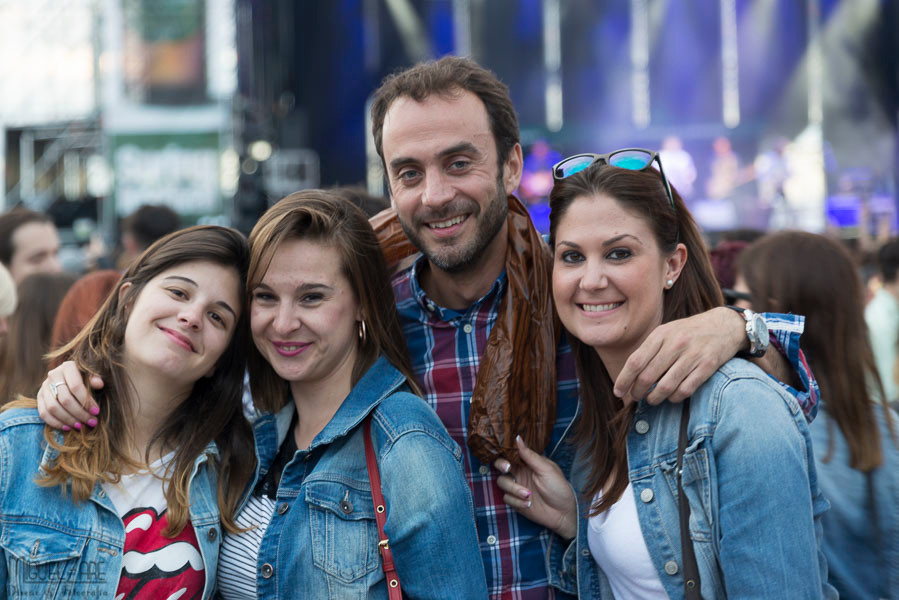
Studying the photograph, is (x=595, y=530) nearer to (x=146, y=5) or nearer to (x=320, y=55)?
(x=146, y=5)

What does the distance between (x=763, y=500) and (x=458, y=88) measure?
4.47ft

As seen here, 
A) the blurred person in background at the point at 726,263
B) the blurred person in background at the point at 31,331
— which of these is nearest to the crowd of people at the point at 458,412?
the blurred person in background at the point at 31,331

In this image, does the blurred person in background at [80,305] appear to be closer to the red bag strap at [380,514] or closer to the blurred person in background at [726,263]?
the red bag strap at [380,514]

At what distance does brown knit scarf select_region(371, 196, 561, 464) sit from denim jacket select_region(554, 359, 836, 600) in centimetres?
33

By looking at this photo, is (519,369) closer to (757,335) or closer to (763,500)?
(757,335)

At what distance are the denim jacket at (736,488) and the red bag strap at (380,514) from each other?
0.56m

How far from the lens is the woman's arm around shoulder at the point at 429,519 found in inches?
70.2

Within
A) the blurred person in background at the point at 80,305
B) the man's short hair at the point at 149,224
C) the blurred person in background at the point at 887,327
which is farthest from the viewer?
the man's short hair at the point at 149,224

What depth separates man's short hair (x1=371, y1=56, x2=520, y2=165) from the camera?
2295mm

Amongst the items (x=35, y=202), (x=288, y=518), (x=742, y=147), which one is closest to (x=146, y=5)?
(x=35, y=202)

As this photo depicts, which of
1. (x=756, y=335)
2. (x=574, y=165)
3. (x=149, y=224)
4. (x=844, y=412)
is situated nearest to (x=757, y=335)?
(x=756, y=335)

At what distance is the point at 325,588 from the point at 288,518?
192 mm

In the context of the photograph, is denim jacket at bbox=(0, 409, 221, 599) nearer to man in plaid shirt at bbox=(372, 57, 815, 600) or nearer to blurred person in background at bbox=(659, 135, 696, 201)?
man in plaid shirt at bbox=(372, 57, 815, 600)

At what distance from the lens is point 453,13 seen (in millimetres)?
14227
